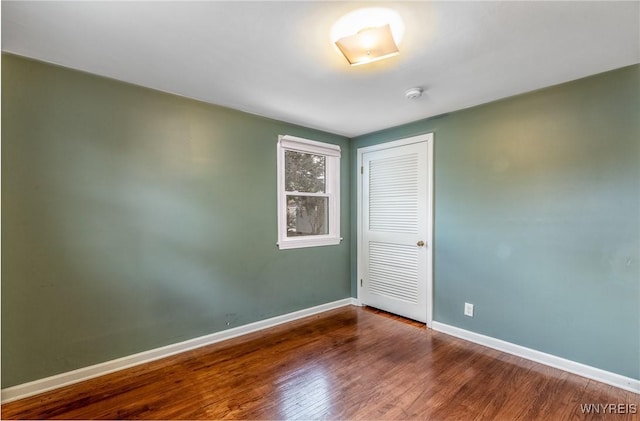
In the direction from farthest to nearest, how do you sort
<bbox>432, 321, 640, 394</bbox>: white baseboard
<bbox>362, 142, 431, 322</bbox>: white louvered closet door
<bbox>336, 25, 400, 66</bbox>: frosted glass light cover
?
<bbox>362, 142, 431, 322</bbox>: white louvered closet door → <bbox>432, 321, 640, 394</bbox>: white baseboard → <bbox>336, 25, 400, 66</bbox>: frosted glass light cover

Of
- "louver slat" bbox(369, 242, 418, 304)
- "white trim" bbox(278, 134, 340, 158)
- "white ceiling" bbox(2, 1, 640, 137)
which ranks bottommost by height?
"louver slat" bbox(369, 242, 418, 304)

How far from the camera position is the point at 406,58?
1.96m

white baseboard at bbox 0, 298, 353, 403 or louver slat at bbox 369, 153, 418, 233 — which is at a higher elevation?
louver slat at bbox 369, 153, 418, 233

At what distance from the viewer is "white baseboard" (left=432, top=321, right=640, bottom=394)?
2094 millimetres

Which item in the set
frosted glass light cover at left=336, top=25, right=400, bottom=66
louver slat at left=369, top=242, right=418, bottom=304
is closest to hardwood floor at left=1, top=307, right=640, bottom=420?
louver slat at left=369, top=242, right=418, bottom=304

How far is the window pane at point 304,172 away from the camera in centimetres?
348

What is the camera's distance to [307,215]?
12.1 feet

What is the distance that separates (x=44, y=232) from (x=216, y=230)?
1.21m

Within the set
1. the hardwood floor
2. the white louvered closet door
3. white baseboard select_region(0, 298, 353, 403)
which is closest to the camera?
the hardwood floor

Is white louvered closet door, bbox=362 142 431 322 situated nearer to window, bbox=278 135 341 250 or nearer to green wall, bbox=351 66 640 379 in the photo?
green wall, bbox=351 66 640 379

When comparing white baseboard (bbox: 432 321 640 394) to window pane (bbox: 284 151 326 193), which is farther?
window pane (bbox: 284 151 326 193)

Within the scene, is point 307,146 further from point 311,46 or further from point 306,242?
point 311,46

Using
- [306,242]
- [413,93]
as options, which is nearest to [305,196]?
[306,242]

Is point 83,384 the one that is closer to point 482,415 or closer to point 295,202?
point 295,202
